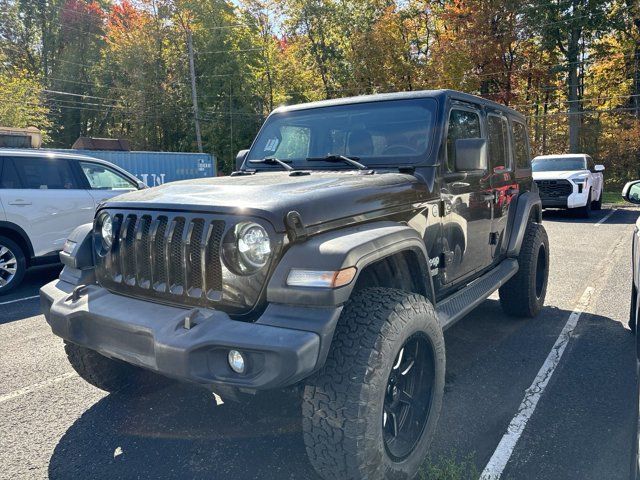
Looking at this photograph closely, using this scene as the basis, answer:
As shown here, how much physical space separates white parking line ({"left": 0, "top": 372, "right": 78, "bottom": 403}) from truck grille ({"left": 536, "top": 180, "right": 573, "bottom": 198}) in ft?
44.0

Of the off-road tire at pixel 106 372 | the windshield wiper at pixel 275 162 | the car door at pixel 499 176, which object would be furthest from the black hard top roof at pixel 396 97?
the off-road tire at pixel 106 372

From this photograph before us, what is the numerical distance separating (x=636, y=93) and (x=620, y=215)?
Result: 59.7ft

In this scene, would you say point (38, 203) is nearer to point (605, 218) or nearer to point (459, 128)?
point (459, 128)

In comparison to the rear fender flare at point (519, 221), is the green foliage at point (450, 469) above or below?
below

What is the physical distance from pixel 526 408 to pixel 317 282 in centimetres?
196

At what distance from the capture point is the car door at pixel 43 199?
624cm

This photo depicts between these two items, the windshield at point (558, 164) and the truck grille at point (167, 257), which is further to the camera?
the windshield at point (558, 164)

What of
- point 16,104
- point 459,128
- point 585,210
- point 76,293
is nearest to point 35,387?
point 76,293

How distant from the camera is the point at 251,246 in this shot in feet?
7.23

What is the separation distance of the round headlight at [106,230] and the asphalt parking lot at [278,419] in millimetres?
1135

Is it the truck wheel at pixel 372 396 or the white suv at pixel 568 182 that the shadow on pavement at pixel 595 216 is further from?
the truck wheel at pixel 372 396

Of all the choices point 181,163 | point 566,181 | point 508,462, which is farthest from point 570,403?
point 181,163

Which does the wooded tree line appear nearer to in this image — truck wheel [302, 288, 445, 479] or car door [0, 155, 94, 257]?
car door [0, 155, 94, 257]

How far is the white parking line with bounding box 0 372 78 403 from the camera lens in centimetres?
340
